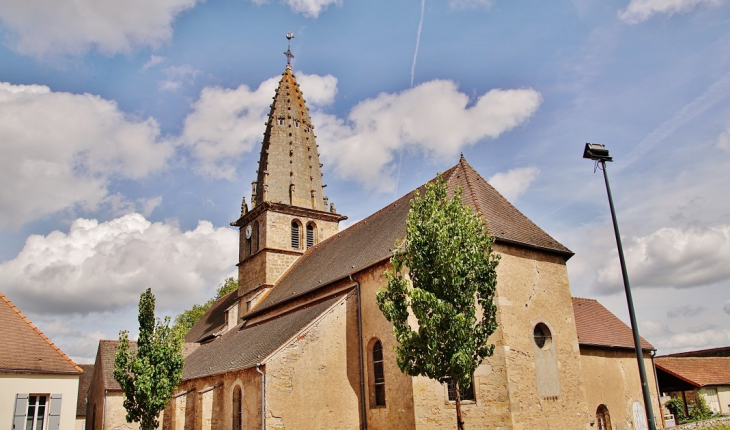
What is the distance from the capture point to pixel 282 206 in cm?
2880

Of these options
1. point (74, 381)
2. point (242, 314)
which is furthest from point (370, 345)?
point (242, 314)

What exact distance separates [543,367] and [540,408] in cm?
112

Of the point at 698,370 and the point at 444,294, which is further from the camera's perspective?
the point at 698,370

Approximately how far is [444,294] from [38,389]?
12.4 m

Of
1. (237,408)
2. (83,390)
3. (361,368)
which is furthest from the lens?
(83,390)

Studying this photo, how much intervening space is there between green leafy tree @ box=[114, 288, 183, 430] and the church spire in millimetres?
11949

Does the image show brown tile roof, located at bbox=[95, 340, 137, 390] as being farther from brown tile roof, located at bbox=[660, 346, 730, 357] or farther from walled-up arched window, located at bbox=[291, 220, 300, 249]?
brown tile roof, located at bbox=[660, 346, 730, 357]

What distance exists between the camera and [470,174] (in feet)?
61.3

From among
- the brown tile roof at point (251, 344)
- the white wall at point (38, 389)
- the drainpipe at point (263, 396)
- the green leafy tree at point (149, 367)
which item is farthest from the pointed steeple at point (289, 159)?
the drainpipe at point (263, 396)

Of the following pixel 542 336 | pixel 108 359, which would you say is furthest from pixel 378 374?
pixel 108 359

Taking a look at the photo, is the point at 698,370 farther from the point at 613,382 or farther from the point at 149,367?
the point at 149,367

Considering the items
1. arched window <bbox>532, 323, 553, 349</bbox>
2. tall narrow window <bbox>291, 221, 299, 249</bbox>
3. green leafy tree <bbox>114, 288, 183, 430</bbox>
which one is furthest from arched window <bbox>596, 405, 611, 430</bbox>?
tall narrow window <bbox>291, 221, 299, 249</bbox>

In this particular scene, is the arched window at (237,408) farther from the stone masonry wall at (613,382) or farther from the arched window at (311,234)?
the arched window at (311,234)

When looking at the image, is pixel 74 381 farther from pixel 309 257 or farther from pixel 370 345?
pixel 309 257
